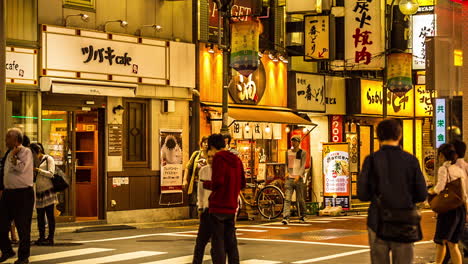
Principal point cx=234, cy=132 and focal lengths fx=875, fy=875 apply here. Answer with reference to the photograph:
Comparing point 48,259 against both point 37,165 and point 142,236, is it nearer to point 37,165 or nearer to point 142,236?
point 37,165

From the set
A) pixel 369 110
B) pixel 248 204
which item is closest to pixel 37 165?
pixel 248 204

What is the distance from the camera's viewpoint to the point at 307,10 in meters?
27.3

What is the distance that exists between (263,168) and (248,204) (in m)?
2.87

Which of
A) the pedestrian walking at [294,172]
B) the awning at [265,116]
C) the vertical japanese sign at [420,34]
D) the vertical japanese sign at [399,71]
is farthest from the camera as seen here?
the vertical japanese sign at [420,34]

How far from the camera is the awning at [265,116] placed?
2632cm

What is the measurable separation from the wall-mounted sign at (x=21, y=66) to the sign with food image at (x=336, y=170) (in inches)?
424

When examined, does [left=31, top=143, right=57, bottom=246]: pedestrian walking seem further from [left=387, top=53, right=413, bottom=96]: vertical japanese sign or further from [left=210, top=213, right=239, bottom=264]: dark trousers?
[left=387, top=53, right=413, bottom=96]: vertical japanese sign

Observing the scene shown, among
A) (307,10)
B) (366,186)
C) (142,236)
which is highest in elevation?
(307,10)

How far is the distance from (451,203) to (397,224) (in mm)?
3602

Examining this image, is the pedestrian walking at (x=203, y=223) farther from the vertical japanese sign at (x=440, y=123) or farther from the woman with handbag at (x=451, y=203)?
the vertical japanese sign at (x=440, y=123)

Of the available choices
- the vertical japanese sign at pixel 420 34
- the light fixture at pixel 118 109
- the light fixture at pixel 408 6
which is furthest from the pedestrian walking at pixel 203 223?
the vertical japanese sign at pixel 420 34

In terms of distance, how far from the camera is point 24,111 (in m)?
20.7

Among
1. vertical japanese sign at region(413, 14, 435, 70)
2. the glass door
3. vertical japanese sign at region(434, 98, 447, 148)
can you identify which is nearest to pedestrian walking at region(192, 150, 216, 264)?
vertical japanese sign at region(434, 98, 447, 148)

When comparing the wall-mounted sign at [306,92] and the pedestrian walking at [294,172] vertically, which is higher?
the wall-mounted sign at [306,92]
